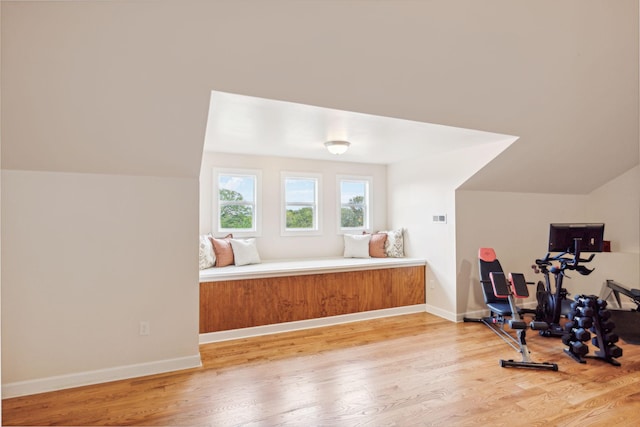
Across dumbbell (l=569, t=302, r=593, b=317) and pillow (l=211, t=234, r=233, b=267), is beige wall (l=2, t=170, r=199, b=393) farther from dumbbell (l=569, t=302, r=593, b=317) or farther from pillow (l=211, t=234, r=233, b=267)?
dumbbell (l=569, t=302, r=593, b=317)

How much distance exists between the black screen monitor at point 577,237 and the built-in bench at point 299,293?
5.29 feet

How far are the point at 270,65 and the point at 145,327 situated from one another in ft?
7.75

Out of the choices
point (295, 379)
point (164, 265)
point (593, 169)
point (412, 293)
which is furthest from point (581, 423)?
Result: point (593, 169)

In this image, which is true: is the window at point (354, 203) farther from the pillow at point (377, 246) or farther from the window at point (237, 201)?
the window at point (237, 201)

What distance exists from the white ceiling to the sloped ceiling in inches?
7.3

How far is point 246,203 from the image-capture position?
4902 millimetres

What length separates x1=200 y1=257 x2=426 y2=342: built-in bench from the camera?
372cm

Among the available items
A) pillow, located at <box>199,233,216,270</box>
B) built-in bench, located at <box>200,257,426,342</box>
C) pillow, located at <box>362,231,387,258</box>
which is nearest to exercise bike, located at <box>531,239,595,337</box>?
built-in bench, located at <box>200,257,426,342</box>

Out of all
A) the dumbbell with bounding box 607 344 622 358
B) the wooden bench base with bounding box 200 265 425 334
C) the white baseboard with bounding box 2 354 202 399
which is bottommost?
the white baseboard with bounding box 2 354 202 399

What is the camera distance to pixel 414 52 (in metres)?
2.48

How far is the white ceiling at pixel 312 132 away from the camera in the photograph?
2.89 metres

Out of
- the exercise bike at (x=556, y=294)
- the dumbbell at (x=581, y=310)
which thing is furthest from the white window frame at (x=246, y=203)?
the dumbbell at (x=581, y=310)

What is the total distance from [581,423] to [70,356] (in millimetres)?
3702

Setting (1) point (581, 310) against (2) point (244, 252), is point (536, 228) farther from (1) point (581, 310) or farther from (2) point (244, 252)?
(2) point (244, 252)
